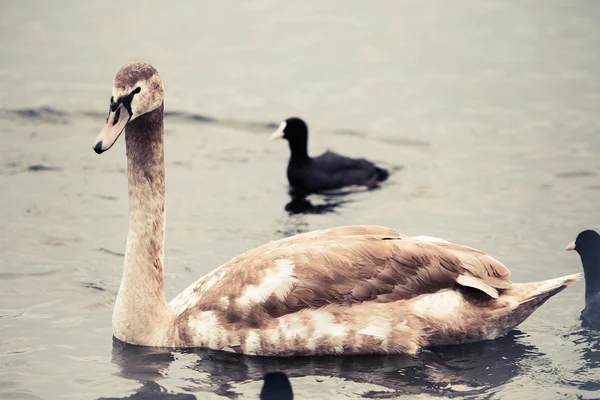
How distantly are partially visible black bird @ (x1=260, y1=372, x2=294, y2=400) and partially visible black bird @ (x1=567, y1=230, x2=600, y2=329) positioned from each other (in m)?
3.31

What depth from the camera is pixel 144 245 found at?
1105 cm

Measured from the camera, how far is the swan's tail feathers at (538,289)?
10.7 metres

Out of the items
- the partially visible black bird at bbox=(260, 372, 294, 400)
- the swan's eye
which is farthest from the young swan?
the partially visible black bird at bbox=(260, 372, 294, 400)

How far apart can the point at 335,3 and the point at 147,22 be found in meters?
4.23

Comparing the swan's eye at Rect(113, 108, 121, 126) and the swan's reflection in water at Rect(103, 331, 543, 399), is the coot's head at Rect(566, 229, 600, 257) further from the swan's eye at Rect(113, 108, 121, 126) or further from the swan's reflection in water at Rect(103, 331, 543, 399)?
the swan's eye at Rect(113, 108, 121, 126)

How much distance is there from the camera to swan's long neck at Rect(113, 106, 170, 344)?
10.8m

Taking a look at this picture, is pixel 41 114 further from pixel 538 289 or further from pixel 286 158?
pixel 538 289

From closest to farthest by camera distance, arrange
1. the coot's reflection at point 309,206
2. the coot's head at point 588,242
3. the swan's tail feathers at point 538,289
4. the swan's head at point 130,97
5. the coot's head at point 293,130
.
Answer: the swan's head at point 130,97
the swan's tail feathers at point 538,289
the coot's head at point 588,242
the coot's reflection at point 309,206
the coot's head at point 293,130

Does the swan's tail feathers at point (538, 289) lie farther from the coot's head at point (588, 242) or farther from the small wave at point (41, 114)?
the small wave at point (41, 114)

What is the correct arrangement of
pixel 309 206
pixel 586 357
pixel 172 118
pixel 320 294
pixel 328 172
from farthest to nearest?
pixel 172 118
pixel 328 172
pixel 309 206
pixel 586 357
pixel 320 294

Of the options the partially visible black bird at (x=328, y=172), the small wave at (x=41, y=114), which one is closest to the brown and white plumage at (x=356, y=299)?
the partially visible black bird at (x=328, y=172)

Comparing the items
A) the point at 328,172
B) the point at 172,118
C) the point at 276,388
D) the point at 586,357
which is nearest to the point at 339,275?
the point at 276,388

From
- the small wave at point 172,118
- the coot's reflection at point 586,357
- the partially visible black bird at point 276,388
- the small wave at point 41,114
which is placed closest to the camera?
the partially visible black bird at point 276,388

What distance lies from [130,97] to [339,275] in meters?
2.52
